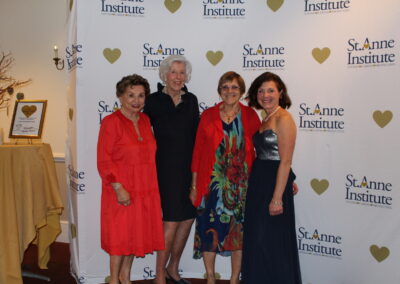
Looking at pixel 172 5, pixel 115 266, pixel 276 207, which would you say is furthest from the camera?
pixel 172 5

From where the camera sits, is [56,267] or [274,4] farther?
[56,267]

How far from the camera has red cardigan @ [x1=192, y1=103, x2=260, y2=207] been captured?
2.59 m

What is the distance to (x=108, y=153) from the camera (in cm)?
243

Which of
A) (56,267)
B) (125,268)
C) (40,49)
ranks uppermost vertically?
(40,49)

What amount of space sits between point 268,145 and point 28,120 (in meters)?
1.88

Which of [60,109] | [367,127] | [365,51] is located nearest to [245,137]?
[367,127]

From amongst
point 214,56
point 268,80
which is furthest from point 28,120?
point 268,80

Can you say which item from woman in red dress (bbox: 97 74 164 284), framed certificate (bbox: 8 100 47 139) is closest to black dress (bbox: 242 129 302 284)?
woman in red dress (bbox: 97 74 164 284)

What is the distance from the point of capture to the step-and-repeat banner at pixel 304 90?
8.87 feet

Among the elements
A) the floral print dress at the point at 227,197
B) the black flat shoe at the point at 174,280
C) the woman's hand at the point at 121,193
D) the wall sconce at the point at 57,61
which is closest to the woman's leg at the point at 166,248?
the black flat shoe at the point at 174,280

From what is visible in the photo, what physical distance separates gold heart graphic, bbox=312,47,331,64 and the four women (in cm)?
57

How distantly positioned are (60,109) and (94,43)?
1241 mm

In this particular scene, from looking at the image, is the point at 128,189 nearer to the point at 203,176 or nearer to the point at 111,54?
the point at 203,176

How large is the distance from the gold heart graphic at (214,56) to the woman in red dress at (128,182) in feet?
2.59
